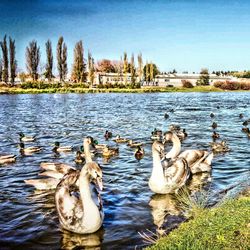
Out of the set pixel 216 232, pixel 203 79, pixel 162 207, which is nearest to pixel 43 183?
pixel 162 207

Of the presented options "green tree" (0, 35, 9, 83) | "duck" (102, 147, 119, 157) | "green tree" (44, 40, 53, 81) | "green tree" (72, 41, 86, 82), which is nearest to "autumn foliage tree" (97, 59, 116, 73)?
"green tree" (72, 41, 86, 82)

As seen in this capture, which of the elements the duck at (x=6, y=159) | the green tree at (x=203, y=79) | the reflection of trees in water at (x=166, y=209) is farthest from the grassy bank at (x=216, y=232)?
the green tree at (x=203, y=79)

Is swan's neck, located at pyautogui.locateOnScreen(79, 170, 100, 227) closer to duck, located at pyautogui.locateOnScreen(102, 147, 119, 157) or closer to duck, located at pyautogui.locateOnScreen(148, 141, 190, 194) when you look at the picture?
duck, located at pyautogui.locateOnScreen(148, 141, 190, 194)

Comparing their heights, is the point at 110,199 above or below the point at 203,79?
below

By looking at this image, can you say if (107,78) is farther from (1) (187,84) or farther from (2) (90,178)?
(2) (90,178)

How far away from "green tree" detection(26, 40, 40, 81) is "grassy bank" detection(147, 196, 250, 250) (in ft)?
369

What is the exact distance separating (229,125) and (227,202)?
2312cm

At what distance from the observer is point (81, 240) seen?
28.6 ft

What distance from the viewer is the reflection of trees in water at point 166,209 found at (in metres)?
9.59

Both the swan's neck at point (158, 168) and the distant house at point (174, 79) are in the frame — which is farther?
the distant house at point (174, 79)

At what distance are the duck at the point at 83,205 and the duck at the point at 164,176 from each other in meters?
2.93

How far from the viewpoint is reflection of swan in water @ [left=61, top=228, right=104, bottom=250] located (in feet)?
27.7

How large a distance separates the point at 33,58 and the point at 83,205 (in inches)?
4413

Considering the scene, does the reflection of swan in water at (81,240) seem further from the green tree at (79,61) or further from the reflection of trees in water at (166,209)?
the green tree at (79,61)
